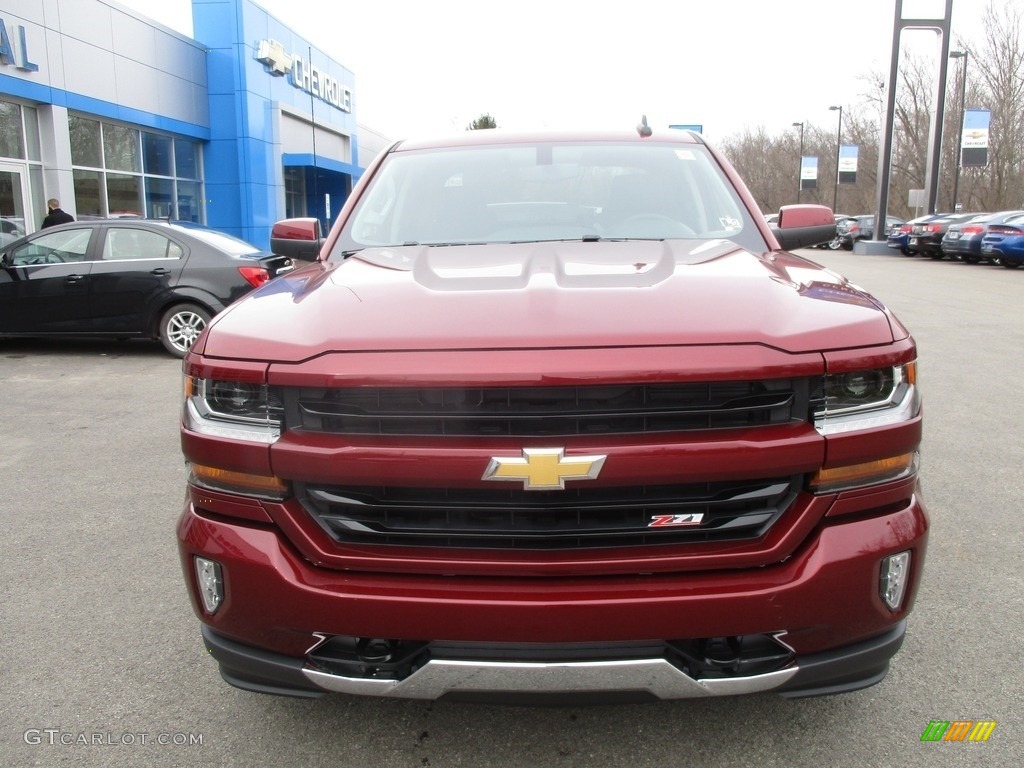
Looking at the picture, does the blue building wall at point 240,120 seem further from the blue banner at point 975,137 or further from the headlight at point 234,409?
the blue banner at point 975,137

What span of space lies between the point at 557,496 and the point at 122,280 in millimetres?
8493

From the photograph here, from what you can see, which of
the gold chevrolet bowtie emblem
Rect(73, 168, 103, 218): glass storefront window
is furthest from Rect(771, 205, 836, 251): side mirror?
Rect(73, 168, 103, 218): glass storefront window

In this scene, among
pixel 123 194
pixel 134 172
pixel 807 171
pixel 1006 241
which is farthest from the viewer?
pixel 807 171

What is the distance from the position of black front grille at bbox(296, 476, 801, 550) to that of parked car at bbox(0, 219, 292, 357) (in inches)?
299

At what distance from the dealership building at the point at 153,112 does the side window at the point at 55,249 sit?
7.30 m

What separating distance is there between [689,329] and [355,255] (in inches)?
57.0

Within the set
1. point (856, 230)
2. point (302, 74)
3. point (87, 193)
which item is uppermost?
point (302, 74)

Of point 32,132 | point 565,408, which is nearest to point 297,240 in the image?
point 565,408

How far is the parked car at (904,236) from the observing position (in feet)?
92.9

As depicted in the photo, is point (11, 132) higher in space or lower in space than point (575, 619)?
higher

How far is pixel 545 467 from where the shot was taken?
189 cm

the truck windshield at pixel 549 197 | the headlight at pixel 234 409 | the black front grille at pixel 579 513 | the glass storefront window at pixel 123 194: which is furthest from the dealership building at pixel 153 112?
the black front grille at pixel 579 513

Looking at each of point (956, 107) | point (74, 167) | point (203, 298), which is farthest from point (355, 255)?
point (956, 107)

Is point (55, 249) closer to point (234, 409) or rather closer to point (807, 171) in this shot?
point (234, 409)
